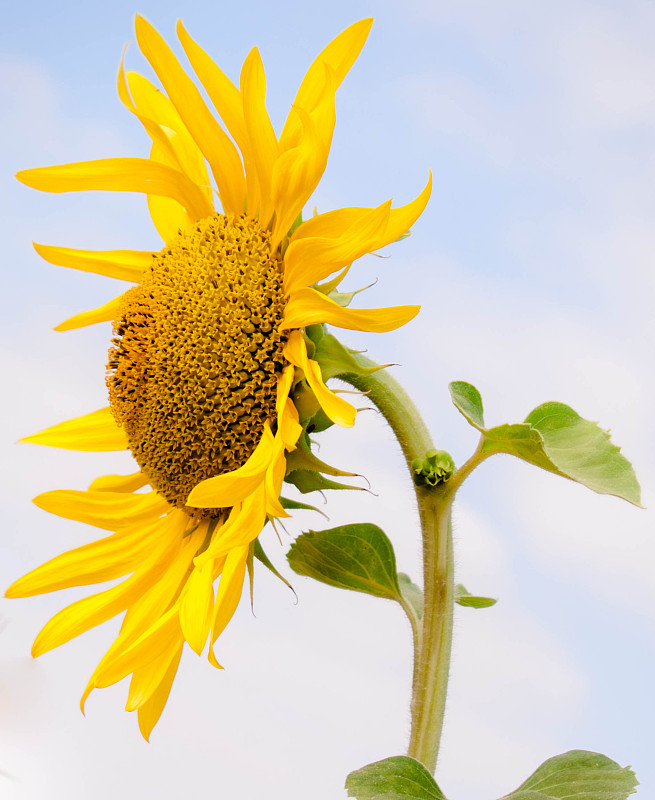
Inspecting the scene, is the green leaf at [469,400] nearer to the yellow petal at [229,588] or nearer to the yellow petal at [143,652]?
the yellow petal at [229,588]

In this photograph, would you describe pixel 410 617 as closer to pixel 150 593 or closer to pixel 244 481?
pixel 150 593

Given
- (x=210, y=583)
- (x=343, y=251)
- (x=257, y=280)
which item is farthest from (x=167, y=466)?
(x=343, y=251)

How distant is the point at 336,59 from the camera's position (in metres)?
1.56

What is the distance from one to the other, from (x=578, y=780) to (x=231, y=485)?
839 mm

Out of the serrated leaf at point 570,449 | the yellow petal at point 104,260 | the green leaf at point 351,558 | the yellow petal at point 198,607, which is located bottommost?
the yellow petal at point 198,607

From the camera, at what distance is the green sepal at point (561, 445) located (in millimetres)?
1629

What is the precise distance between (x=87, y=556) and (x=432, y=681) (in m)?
0.72

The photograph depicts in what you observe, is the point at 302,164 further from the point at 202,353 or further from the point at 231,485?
the point at 231,485

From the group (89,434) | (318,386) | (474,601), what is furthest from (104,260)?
(474,601)

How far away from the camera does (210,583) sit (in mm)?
1575

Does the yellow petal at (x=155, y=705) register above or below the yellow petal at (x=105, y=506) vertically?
below

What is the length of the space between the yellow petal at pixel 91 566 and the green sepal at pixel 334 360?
0.56 metres

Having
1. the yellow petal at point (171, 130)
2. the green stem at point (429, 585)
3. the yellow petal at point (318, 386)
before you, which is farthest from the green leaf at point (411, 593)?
the yellow petal at point (171, 130)

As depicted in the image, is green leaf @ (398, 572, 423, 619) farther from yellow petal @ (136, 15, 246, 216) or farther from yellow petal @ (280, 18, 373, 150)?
yellow petal @ (280, 18, 373, 150)
